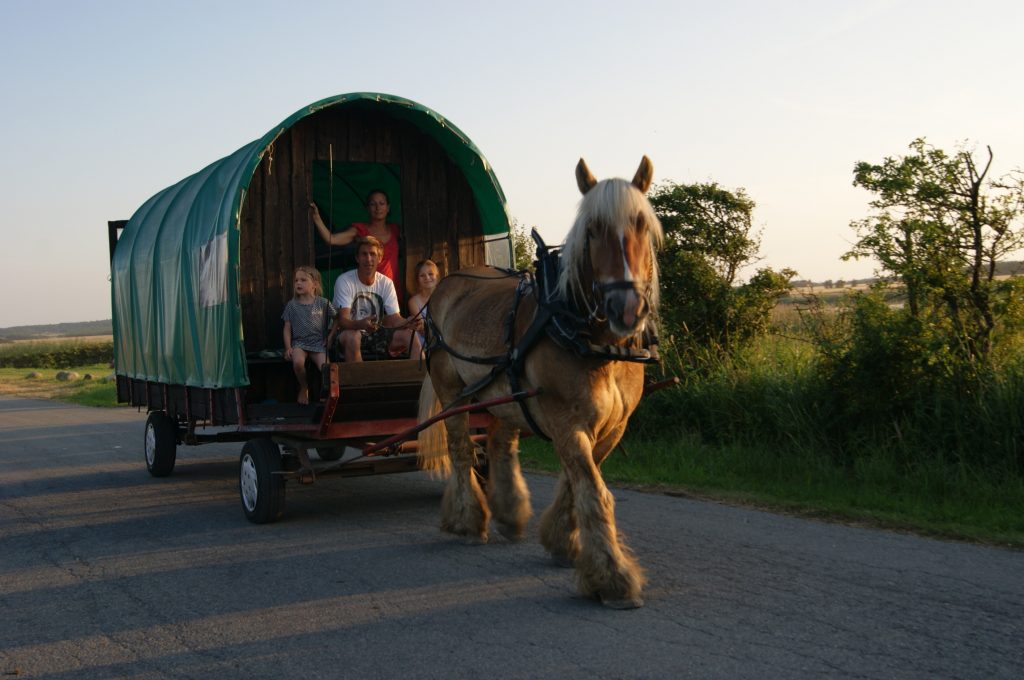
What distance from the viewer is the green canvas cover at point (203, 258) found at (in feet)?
24.0

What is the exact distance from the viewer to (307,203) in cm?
877

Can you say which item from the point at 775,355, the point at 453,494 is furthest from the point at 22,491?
the point at 775,355

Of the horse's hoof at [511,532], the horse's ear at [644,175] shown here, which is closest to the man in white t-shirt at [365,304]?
the horse's hoof at [511,532]

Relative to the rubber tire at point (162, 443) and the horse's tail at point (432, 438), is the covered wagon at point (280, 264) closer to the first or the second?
the rubber tire at point (162, 443)

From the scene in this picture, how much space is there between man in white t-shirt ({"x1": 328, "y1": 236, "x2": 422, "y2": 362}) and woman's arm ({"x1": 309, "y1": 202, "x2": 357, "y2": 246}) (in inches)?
24.9

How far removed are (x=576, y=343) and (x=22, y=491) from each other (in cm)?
693

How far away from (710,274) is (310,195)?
5078 millimetres

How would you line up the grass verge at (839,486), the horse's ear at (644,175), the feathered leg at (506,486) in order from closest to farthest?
the horse's ear at (644,175) < the feathered leg at (506,486) < the grass verge at (839,486)

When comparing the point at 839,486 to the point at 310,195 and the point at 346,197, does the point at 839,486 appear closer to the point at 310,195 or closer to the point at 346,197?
the point at 310,195

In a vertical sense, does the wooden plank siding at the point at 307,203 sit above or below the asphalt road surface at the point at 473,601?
above

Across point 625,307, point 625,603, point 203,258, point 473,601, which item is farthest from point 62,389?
point 625,307

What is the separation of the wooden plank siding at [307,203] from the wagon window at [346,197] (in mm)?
192

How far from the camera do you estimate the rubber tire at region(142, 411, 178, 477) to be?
9.67 meters

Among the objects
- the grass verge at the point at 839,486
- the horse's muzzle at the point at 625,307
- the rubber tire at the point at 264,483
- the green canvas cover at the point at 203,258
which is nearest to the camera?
the horse's muzzle at the point at 625,307
